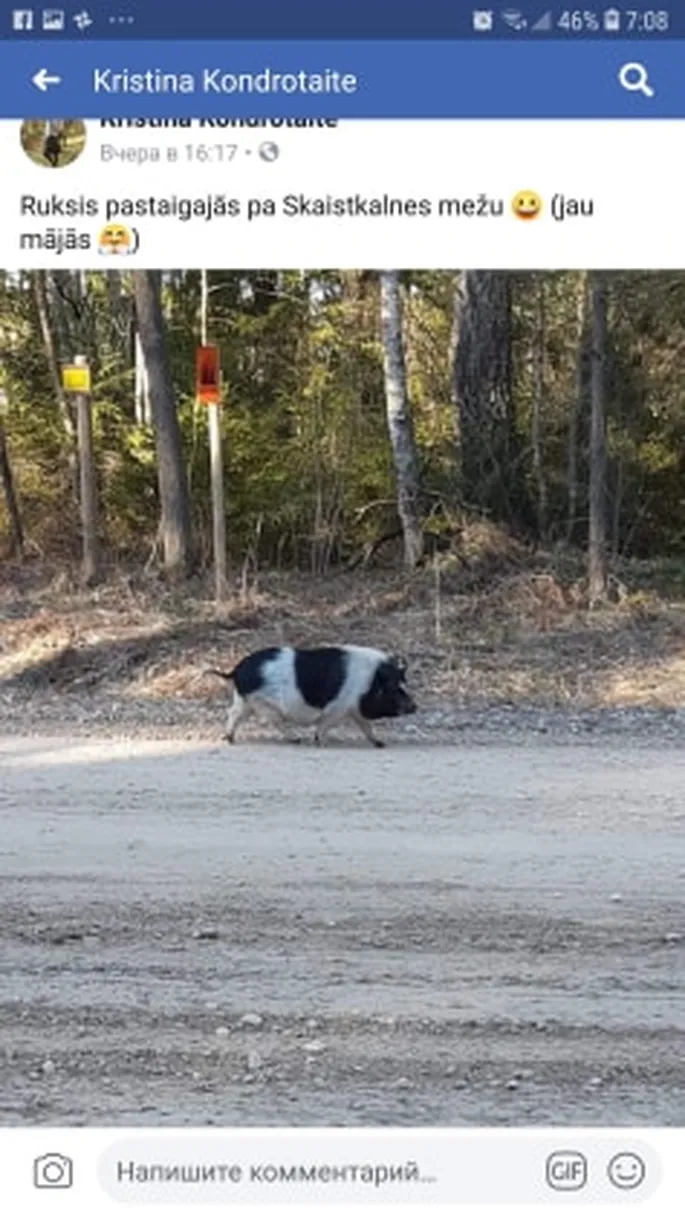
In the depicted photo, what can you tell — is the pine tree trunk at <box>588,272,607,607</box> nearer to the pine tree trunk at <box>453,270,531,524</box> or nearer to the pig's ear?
the pine tree trunk at <box>453,270,531,524</box>

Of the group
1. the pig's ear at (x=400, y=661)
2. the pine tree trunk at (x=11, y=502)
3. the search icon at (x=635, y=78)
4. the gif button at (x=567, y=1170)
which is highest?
the search icon at (x=635, y=78)

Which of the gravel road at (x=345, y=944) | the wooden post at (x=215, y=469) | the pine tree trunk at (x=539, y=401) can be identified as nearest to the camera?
the gravel road at (x=345, y=944)

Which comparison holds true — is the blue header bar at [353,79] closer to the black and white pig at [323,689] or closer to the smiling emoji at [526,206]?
the smiling emoji at [526,206]

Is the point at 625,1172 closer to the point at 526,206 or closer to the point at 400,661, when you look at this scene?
the point at 526,206

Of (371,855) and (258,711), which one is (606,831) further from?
(258,711)

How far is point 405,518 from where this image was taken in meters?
3.27

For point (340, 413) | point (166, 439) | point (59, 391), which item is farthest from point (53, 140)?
point (340, 413)

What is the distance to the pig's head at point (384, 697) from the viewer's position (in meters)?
4.64

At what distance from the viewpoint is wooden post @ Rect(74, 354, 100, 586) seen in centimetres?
251

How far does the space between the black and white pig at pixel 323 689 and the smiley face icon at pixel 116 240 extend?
3394 mm

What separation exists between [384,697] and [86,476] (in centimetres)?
214

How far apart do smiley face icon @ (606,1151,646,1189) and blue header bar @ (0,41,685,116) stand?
2.55 ft
